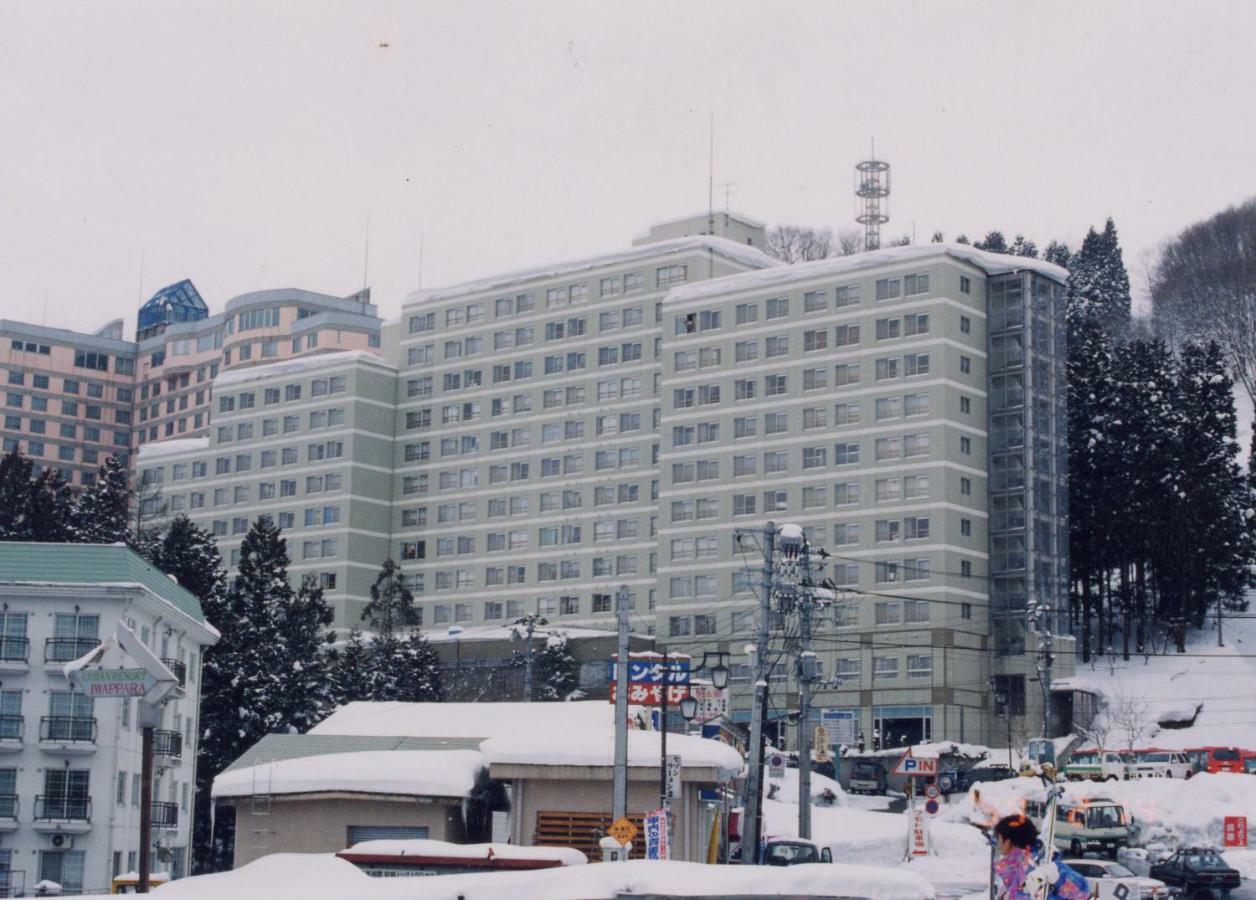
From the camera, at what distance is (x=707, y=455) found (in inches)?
4375

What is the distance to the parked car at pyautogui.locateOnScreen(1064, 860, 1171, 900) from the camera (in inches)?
1414

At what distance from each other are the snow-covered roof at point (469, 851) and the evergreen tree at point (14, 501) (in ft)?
202

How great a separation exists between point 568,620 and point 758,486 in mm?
16674

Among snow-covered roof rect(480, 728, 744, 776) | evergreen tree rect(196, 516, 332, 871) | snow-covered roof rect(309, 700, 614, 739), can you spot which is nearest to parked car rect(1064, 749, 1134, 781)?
snow-covered roof rect(309, 700, 614, 739)

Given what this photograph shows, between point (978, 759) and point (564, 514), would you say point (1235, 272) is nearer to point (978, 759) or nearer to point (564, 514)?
point (564, 514)

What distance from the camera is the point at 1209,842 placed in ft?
177

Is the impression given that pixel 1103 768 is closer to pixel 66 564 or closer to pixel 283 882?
pixel 66 564

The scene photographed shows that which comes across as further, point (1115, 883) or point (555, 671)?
point (555, 671)

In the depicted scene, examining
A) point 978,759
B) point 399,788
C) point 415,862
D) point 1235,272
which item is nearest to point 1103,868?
point 399,788

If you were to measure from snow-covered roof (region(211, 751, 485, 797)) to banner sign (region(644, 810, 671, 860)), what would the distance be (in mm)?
4759

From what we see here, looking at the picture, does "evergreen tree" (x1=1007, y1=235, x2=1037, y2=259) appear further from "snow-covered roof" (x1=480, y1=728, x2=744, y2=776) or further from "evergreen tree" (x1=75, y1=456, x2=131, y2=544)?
"snow-covered roof" (x1=480, y1=728, x2=744, y2=776)

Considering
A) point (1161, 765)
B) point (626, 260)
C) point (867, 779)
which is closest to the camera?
point (1161, 765)

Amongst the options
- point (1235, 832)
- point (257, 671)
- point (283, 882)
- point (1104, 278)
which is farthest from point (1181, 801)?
point (1104, 278)

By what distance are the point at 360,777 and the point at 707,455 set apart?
251 ft
